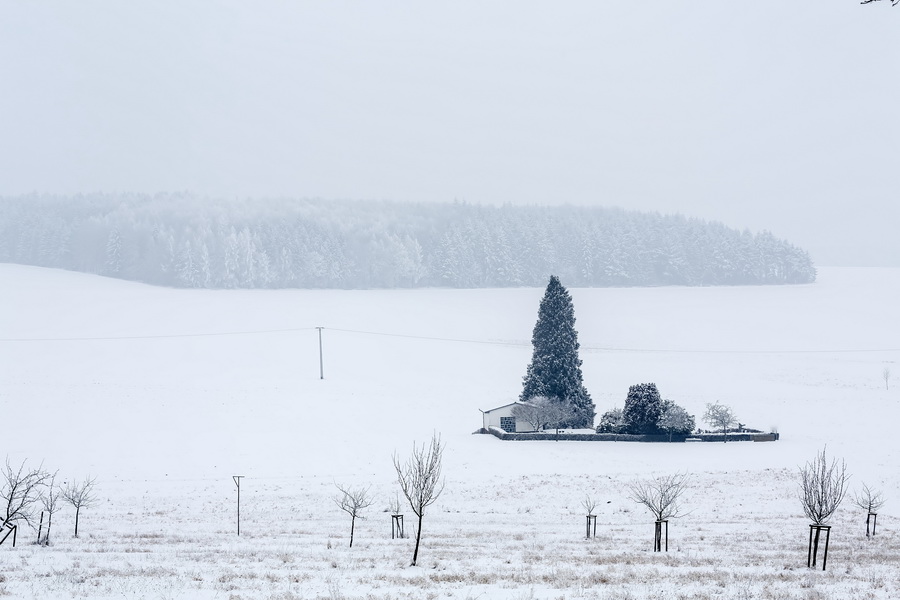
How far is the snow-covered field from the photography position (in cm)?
2152

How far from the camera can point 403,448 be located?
165 ft

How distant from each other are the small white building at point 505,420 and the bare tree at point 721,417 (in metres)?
12.9

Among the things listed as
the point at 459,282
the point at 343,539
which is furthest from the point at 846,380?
the point at 459,282

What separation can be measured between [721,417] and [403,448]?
22.6 metres

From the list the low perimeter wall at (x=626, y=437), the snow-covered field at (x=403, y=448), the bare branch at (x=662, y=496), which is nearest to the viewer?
the snow-covered field at (x=403, y=448)

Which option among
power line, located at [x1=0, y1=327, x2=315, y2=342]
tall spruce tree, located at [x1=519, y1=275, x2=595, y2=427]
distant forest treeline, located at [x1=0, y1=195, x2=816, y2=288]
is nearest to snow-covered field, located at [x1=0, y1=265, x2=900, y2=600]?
power line, located at [x1=0, y1=327, x2=315, y2=342]

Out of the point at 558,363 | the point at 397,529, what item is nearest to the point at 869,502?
the point at 397,529

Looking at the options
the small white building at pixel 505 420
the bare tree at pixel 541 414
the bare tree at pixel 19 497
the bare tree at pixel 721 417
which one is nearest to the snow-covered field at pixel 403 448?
the bare tree at pixel 19 497

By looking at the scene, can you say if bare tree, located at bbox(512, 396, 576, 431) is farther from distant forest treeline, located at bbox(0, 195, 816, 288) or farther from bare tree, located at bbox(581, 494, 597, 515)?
distant forest treeline, located at bbox(0, 195, 816, 288)

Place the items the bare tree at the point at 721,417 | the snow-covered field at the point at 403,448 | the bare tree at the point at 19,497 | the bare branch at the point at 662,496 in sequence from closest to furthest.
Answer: the snow-covered field at the point at 403,448, the bare tree at the point at 19,497, the bare branch at the point at 662,496, the bare tree at the point at 721,417

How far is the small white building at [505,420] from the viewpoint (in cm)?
5616

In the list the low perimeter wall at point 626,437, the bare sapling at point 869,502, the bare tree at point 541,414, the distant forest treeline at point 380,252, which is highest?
the distant forest treeline at point 380,252

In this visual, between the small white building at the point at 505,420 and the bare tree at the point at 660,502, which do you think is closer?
the bare tree at the point at 660,502

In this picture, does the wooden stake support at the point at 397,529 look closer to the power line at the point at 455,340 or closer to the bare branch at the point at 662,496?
the bare branch at the point at 662,496
